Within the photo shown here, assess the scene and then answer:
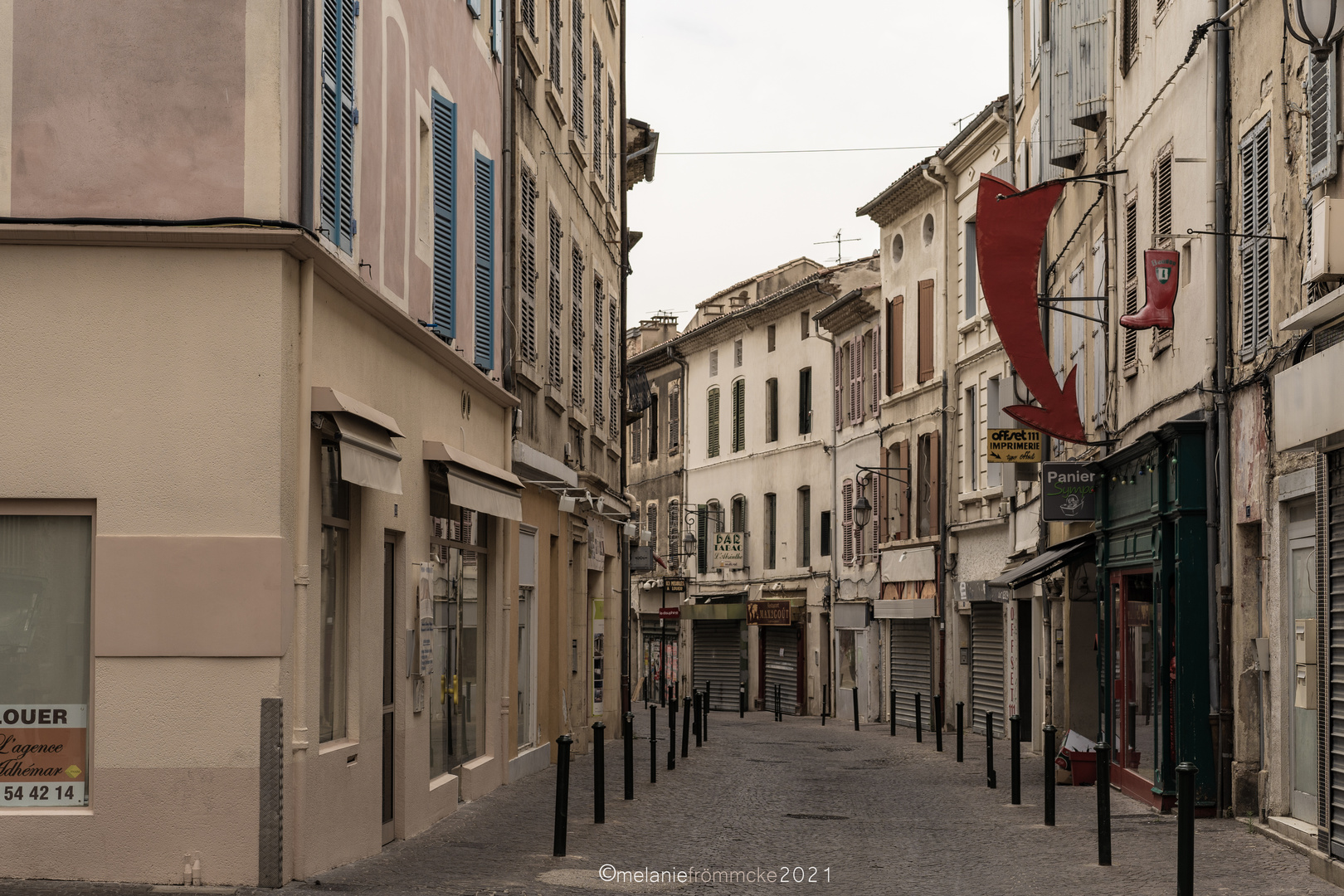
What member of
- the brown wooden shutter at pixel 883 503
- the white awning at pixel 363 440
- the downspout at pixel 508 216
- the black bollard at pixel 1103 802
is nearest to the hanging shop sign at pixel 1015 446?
the downspout at pixel 508 216

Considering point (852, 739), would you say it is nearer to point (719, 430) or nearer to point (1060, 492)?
point (1060, 492)

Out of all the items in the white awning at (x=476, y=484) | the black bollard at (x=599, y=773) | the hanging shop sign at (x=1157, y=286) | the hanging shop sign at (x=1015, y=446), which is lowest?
the black bollard at (x=599, y=773)

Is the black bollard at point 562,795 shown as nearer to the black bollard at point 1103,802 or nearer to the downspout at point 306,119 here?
the black bollard at point 1103,802

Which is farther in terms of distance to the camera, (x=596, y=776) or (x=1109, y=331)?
(x=1109, y=331)

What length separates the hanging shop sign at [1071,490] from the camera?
60.6ft

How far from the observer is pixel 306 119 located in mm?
9727

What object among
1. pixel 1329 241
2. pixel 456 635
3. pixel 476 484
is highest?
pixel 1329 241

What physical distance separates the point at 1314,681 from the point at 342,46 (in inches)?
306

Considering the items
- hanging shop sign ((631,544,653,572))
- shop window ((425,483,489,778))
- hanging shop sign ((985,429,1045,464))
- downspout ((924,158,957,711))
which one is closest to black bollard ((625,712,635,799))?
shop window ((425,483,489,778))

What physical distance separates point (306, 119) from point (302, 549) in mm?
2449

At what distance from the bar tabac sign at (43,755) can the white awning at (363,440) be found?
200 cm

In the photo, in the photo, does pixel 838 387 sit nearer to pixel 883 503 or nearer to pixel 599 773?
pixel 883 503

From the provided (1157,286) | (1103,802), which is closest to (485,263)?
(1157,286)

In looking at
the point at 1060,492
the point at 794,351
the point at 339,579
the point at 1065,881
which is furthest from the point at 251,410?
the point at 794,351
